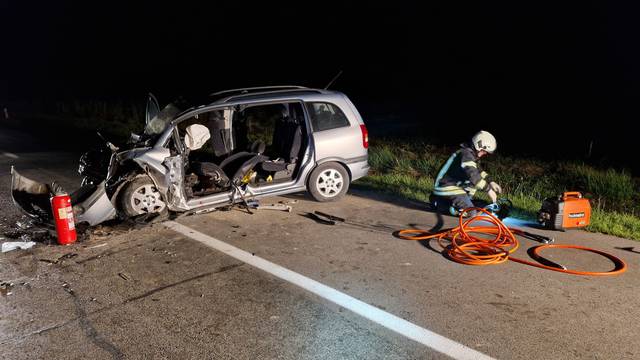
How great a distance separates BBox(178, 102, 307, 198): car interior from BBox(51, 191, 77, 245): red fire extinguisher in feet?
4.77

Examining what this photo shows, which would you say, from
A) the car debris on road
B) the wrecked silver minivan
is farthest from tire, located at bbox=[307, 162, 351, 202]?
the car debris on road

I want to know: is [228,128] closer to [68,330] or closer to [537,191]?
[68,330]

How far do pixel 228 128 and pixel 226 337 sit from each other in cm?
450

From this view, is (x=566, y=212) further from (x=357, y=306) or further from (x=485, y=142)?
(x=357, y=306)

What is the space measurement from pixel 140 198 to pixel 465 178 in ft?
13.9

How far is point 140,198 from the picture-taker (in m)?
6.64

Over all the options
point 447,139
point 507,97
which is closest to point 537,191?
point 447,139

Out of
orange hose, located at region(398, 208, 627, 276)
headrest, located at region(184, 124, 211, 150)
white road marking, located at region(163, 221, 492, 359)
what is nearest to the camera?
white road marking, located at region(163, 221, 492, 359)

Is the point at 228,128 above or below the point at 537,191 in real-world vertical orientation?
above

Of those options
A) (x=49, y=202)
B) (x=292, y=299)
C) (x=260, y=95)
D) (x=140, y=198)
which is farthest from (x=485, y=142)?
(x=49, y=202)

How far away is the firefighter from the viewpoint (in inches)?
268

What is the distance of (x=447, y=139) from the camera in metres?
13.0

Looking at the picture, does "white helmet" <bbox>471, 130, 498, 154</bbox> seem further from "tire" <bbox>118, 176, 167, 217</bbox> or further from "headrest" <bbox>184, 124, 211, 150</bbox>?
"tire" <bbox>118, 176, 167, 217</bbox>

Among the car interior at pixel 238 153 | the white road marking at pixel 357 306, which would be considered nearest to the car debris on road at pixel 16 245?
the white road marking at pixel 357 306
